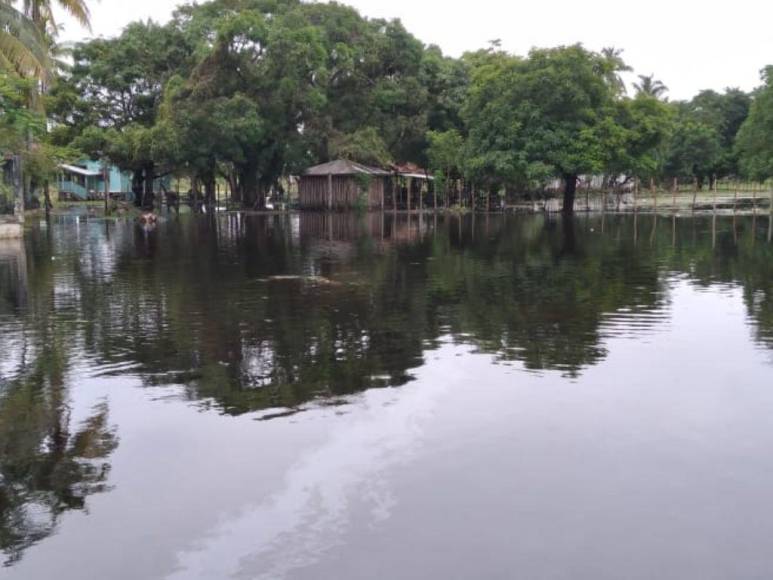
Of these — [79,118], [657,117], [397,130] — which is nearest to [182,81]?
[79,118]

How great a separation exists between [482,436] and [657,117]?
42.5 metres

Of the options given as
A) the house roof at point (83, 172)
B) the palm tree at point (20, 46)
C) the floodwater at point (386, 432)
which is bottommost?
the floodwater at point (386, 432)

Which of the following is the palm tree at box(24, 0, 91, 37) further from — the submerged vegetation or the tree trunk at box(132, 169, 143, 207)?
the tree trunk at box(132, 169, 143, 207)

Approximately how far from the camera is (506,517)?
5457mm

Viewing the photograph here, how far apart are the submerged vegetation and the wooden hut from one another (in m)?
1.02

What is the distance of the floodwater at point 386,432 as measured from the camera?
5059mm

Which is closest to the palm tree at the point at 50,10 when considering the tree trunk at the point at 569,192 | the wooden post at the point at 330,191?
the wooden post at the point at 330,191

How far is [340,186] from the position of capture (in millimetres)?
52312

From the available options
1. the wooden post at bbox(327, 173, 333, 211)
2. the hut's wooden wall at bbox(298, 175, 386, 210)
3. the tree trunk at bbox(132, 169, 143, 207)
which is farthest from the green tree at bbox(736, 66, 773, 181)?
the tree trunk at bbox(132, 169, 143, 207)

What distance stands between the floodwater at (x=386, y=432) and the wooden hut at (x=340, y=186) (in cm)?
3493

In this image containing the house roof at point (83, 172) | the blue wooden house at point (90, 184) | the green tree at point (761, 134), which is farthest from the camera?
the blue wooden house at point (90, 184)

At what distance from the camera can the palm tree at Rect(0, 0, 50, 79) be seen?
2330 centimetres

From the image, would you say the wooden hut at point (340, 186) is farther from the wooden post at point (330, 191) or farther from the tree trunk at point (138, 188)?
the tree trunk at point (138, 188)

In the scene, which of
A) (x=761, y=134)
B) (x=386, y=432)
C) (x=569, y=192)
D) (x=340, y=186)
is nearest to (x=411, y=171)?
(x=340, y=186)
